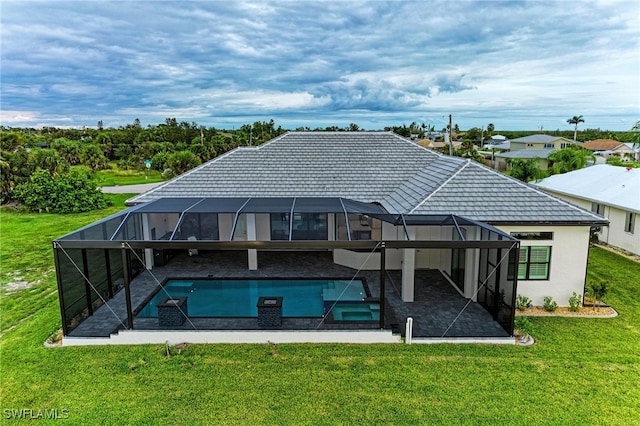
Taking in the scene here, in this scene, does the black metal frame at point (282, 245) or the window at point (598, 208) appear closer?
the black metal frame at point (282, 245)

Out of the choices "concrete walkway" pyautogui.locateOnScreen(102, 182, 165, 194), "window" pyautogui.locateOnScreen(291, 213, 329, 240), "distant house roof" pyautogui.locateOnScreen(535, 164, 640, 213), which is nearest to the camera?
"window" pyautogui.locateOnScreen(291, 213, 329, 240)

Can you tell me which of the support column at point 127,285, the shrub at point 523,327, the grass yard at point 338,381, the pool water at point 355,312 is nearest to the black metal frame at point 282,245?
the support column at point 127,285

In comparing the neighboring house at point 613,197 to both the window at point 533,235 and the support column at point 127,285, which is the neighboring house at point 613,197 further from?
the support column at point 127,285

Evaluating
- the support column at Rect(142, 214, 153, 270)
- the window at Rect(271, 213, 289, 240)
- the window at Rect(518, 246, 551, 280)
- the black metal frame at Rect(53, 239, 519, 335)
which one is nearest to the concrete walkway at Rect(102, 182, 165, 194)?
the support column at Rect(142, 214, 153, 270)

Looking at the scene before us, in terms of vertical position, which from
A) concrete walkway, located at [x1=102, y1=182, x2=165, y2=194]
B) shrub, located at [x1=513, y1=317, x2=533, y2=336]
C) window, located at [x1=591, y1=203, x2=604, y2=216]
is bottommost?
shrub, located at [x1=513, y1=317, x2=533, y2=336]

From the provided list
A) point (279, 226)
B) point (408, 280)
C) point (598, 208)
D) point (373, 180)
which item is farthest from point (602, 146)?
point (408, 280)

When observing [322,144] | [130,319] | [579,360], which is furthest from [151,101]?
[579,360]

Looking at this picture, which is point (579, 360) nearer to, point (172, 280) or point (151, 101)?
point (172, 280)

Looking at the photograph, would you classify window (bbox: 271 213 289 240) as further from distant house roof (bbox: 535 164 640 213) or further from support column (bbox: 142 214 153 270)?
distant house roof (bbox: 535 164 640 213)

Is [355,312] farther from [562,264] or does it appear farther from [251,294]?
[562,264]
